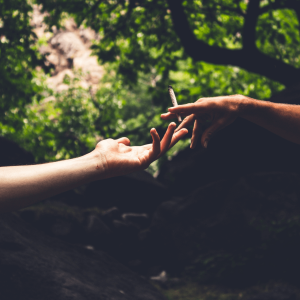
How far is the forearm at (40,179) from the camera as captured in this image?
1.63 meters

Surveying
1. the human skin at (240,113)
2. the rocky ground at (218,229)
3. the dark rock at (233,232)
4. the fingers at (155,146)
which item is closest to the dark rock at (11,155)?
the rocky ground at (218,229)

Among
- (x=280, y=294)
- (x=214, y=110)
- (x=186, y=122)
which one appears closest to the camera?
(x=214, y=110)

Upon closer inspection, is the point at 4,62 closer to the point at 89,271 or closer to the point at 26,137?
the point at 26,137

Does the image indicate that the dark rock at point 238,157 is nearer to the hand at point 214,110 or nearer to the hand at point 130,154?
the hand at point 214,110

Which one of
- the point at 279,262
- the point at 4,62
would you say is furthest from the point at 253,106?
the point at 4,62

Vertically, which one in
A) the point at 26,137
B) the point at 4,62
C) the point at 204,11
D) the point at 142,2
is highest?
the point at 142,2

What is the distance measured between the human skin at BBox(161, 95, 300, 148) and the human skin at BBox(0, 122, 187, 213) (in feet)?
0.66

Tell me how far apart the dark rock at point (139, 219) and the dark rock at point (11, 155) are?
8.88 feet

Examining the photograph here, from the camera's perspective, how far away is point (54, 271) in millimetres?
2834

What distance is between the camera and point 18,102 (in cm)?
736

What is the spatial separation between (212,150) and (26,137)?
271 inches

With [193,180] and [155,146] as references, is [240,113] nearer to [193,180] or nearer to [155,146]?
[155,146]

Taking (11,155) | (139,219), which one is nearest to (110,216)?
(139,219)

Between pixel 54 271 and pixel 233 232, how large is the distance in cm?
324
